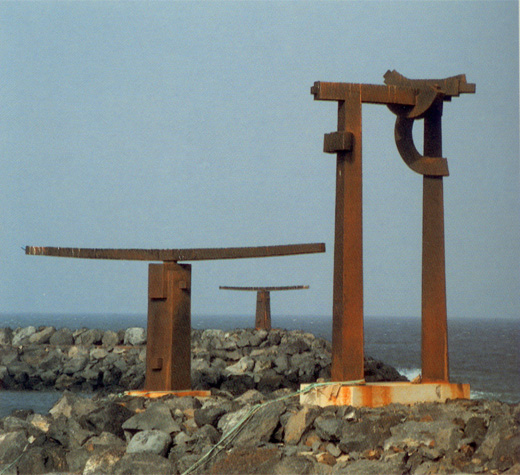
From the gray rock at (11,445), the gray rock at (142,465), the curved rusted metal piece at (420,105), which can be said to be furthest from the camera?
the curved rusted metal piece at (420,105)

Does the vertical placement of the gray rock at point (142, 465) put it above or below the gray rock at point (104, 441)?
below

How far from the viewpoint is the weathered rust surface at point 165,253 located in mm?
11344

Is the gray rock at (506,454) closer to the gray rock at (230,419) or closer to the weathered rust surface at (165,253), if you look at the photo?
the gray rock at (230,419)

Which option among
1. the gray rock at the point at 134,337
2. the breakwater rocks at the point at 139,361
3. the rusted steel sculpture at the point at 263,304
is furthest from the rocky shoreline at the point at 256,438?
the rusted steel sculpture at the point at 263,304

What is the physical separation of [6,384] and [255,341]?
7.70 m

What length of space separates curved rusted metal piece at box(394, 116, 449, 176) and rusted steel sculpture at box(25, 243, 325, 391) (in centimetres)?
256

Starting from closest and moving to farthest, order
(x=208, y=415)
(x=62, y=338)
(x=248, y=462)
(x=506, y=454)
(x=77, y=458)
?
(x=506, y=454), (x=248, y=462), (x=77, y=458), (x=208, y=415), (x=62, y=338)

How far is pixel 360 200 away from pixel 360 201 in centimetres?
1

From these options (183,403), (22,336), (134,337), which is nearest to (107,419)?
(183,403)

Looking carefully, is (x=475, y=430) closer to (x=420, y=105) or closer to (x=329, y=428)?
(x=329, y=428)

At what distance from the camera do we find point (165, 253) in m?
11.4

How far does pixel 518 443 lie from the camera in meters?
6.93

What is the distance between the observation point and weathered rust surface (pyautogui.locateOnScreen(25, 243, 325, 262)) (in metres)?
11.3

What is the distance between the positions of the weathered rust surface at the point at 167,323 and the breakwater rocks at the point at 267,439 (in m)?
2.07
